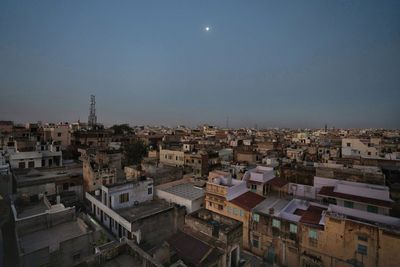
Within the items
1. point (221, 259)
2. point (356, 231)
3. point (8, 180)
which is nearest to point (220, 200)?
point (221, 259)

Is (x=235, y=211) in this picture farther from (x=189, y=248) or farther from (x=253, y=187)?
(x=189, y=248)

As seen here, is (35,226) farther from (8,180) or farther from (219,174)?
(219,174)

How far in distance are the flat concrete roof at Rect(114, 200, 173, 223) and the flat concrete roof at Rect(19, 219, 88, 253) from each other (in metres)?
2.68

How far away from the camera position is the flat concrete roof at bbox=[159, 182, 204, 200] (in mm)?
17234

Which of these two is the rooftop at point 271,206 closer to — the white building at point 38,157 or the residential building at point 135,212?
the residential building at point 135,212

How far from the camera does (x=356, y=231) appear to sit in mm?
11742

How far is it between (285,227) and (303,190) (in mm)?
7574

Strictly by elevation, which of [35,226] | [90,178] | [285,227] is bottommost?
[285,227]

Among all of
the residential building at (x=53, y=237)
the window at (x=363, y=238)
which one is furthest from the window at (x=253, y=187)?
the residential building at (x=53, y=237)

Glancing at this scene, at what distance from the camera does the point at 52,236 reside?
11.6 m

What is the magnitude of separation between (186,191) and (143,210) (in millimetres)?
4463

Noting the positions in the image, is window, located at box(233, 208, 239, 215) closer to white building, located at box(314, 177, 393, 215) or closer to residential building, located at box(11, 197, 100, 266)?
white building, located at box(314, 177, 393, 215)

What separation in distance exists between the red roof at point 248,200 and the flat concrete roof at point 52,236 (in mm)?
10348

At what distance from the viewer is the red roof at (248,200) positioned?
15703 millimetres
